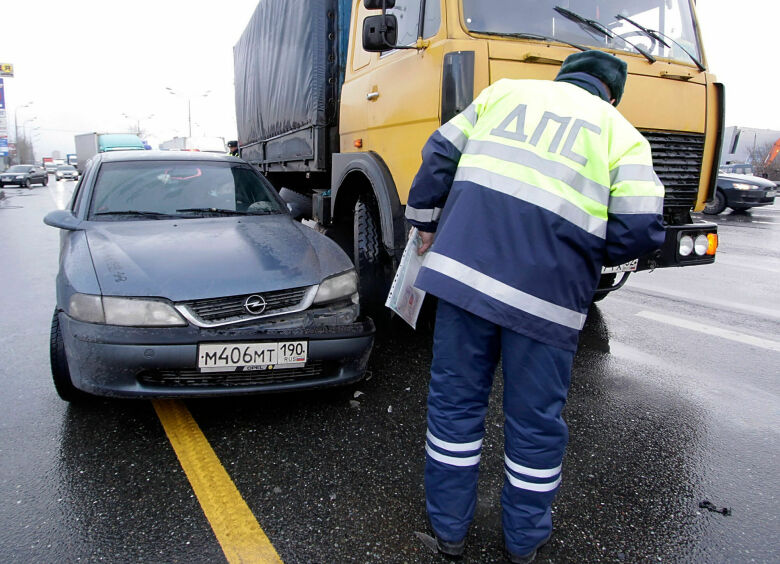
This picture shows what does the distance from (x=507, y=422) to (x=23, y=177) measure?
133 ft

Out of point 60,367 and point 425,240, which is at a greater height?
point 425,240

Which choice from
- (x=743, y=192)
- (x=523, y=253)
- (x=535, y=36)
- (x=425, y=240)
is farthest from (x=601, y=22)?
(x=743, y=192)

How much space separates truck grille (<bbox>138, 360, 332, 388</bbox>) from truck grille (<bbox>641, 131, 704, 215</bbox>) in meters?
2.54

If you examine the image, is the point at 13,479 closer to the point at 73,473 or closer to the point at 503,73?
the point at 73,473

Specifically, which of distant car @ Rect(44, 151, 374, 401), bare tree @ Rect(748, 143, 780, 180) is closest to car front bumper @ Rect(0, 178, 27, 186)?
distant car @ Rect(44, 151, 374, 401)

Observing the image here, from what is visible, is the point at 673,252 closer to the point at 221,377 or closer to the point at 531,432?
the point at 531,432

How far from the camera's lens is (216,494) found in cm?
232

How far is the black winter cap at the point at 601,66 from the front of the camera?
198 centimetres

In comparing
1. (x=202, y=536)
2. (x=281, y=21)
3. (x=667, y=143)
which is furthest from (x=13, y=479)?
(x=281, y=21)

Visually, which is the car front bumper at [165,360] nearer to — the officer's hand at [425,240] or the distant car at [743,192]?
the officer's hand at [425,240]

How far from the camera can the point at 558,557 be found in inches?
79.3

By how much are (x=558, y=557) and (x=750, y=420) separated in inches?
72.1

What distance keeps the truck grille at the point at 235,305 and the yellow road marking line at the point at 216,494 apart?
0.61 m

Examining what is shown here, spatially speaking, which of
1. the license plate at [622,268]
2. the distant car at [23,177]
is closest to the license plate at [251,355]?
the license plate at [622,268]
